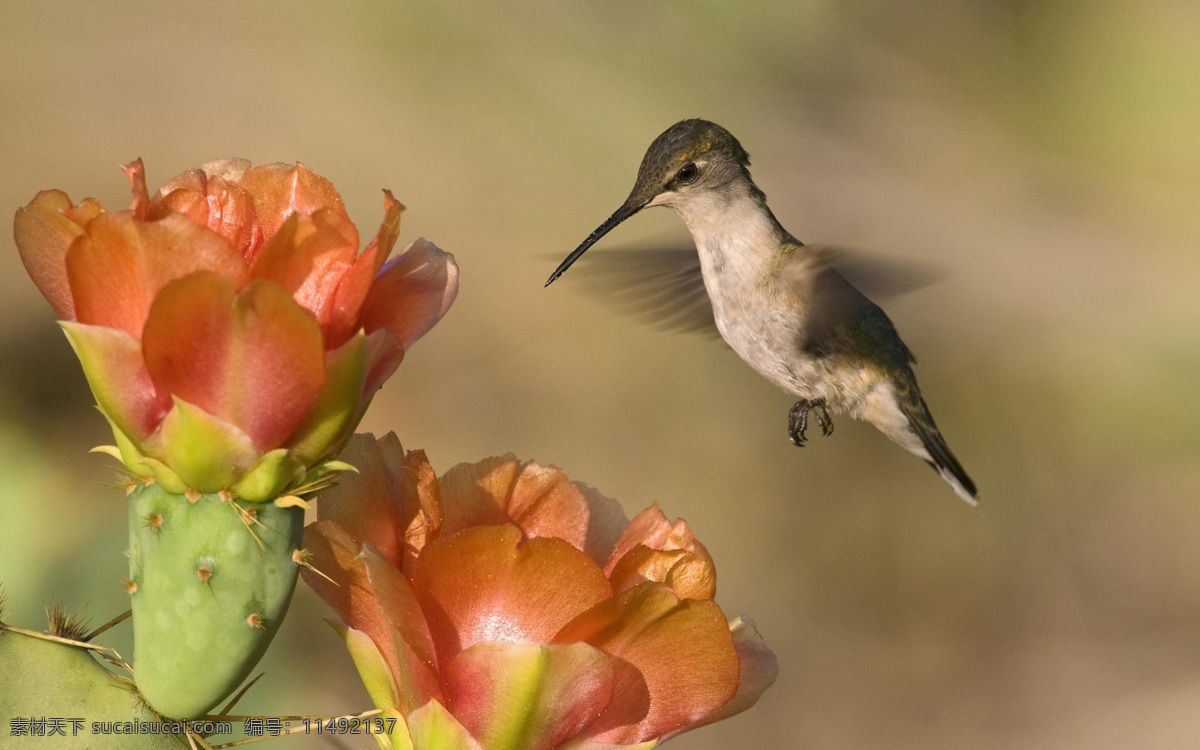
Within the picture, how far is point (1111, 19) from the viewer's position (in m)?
5.57

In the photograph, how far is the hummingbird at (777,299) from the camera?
2279 mm

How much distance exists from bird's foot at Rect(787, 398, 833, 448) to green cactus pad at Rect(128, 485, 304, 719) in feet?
5.38

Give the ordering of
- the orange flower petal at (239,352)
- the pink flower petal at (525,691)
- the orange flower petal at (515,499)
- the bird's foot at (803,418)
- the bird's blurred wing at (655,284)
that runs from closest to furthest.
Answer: the orange flower petal at (239,352), the pink flower petal at (525,691), the orange flower petal at (515,499), the bird's foot at (803,418), the bird's blurred wing at (655,284)

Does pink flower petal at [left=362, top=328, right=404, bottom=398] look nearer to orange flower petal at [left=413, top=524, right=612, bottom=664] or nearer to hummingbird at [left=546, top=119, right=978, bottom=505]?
orange flower petal at [left=413, top=524, right=612, bottom=664]

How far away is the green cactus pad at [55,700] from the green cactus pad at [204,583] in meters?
0.09

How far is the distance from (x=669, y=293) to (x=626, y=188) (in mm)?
2593

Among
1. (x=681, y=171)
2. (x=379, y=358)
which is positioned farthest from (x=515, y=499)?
(x=681, y=171)

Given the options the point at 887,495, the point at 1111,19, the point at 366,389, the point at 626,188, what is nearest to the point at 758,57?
the point at 626,188

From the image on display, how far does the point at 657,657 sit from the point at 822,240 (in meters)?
4.32

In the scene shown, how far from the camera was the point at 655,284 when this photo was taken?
2697 millimetres

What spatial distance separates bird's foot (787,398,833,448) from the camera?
7.84ft

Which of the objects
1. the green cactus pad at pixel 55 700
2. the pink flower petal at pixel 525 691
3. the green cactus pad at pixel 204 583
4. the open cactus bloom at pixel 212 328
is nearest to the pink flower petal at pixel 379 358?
the open cactus bloom at pixel 212 328

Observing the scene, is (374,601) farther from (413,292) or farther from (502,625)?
(413,292)

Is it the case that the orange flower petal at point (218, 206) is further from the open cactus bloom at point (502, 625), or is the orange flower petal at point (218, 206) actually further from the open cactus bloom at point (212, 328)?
the open cactus bloom at point (502, 625)
